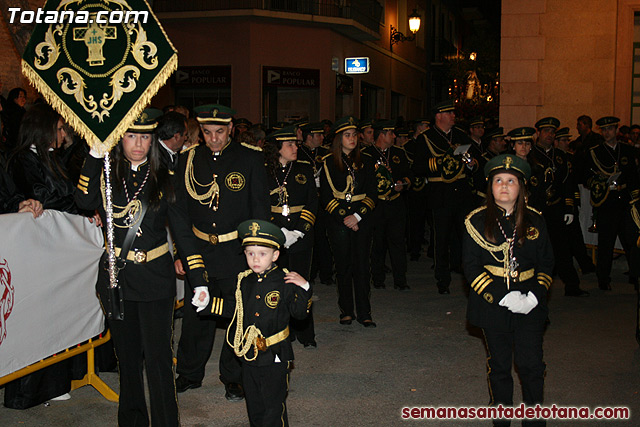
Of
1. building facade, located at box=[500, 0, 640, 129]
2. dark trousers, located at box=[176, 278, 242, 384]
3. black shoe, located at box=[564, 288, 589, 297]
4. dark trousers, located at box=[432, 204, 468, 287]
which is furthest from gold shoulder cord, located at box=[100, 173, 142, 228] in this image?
building facade, located at box=[500, 0, 640, 129]

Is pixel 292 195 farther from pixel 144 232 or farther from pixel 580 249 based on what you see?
pixel 580 249

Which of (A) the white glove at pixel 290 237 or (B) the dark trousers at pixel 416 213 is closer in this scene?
(A) the white glove at pixel 290 237

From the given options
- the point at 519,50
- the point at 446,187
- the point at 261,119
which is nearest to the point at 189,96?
the point at 261,119

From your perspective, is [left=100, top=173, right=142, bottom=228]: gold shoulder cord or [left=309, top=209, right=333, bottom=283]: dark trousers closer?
[left=100, top=173, right=142, bottom=228]: gold shoulder cord

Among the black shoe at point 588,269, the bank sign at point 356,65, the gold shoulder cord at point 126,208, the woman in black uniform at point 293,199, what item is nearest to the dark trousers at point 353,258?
the woman in black uniform at point 293,199

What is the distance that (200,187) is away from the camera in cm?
589

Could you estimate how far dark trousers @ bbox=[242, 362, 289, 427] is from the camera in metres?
4.71

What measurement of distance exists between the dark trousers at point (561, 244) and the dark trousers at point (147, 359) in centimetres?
629

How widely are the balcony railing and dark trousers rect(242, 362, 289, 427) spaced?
2136cm

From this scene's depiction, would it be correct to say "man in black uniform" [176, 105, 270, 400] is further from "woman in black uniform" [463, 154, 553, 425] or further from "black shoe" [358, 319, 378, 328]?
"black shoe" [358, 319, 378, 328]

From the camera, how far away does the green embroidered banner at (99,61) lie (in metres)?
4.74

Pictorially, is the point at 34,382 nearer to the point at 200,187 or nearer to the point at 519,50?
the point at 200,187

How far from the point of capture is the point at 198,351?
6.27 meters

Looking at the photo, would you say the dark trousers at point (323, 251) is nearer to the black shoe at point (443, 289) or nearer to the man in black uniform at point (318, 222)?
the man in black uniform at point (318, 222)
